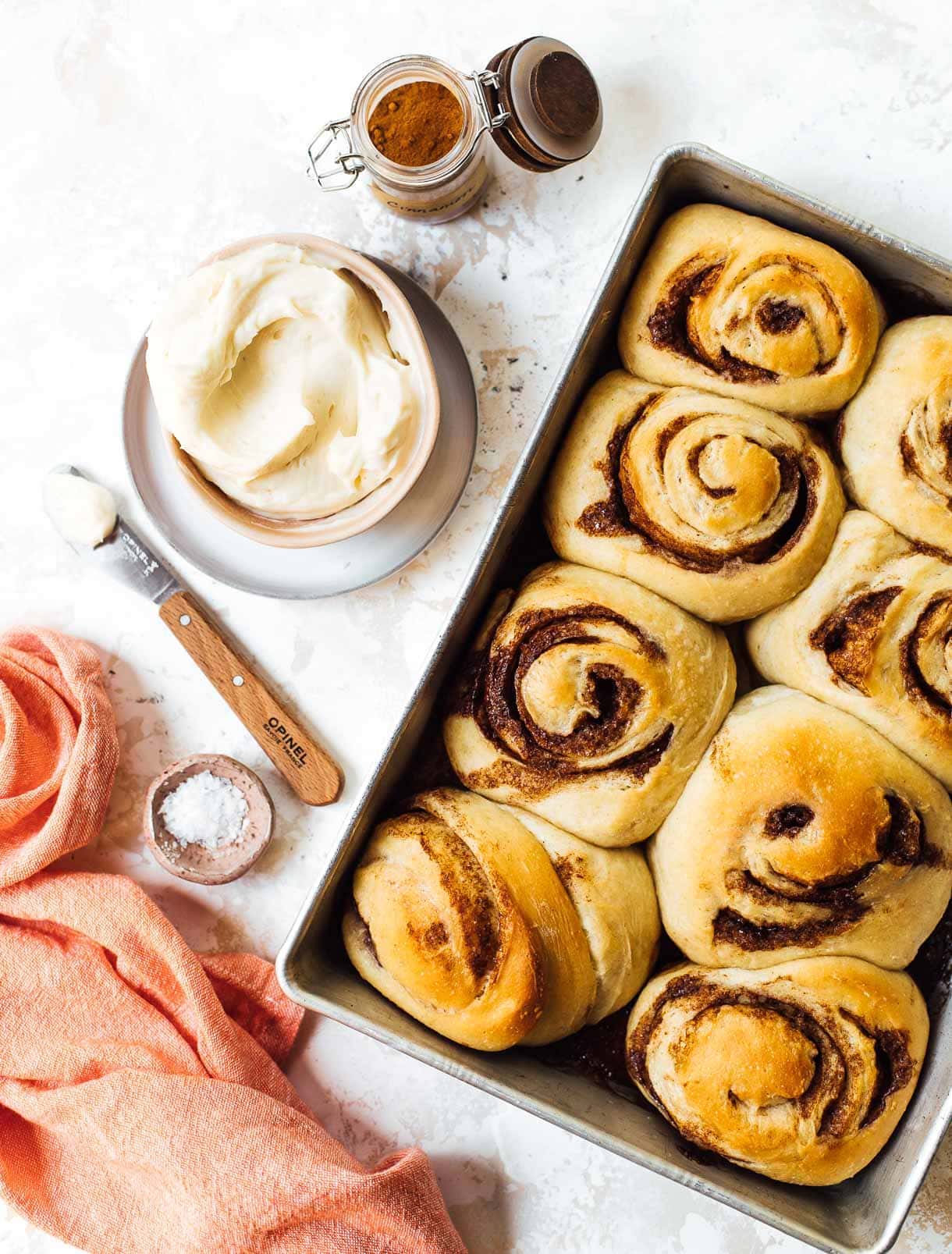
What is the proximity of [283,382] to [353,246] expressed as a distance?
336 millimetres

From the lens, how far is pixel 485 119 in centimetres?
150

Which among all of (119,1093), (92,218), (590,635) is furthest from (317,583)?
(119,1093)

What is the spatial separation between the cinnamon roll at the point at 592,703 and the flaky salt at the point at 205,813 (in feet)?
1.56

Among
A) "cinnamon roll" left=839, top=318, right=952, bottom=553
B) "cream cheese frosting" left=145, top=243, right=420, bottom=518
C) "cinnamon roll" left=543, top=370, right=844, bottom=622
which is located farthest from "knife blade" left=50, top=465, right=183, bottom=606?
"cinnamon roll" left=839, top=318, right=952, bottom=553

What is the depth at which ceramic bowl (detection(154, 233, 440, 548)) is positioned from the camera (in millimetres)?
1505

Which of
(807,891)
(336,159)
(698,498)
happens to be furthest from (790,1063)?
(336,159)

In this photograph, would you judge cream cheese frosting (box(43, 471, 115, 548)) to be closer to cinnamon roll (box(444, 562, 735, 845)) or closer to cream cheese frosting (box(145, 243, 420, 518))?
cream cheese frosting (box(145, 243, 420, 518))

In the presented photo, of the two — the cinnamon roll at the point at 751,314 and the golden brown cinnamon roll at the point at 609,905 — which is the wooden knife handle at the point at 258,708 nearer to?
the golden brown cinnamon roll at the point at 609,905

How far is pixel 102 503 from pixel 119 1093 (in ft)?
3.04

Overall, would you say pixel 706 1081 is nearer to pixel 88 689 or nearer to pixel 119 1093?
pixel 119 1093

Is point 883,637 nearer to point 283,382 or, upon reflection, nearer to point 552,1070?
point 552,1070

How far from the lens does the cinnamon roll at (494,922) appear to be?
1253 mm

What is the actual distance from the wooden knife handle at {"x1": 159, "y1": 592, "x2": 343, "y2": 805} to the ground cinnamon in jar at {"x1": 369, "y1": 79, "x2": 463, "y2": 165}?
748mm

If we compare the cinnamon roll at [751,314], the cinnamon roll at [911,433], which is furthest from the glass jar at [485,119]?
the cinnamon roll at [911,433]
